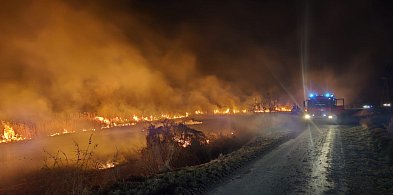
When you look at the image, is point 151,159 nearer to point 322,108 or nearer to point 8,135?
point 8,135

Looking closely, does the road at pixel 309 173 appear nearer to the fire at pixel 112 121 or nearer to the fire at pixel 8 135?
the fire at pixel 112 121

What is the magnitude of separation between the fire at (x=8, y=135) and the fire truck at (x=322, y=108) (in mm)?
33646

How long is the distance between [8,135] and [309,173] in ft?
114

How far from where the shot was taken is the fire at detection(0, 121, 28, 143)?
36609 millimetres

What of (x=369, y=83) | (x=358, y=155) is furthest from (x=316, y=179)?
(x=369, y=83)

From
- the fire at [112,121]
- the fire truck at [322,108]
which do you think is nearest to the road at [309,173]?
the fire at [112,121]

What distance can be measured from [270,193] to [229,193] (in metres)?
1.25

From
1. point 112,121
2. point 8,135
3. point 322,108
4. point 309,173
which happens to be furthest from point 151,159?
point 112,121

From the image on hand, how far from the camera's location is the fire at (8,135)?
36.6m

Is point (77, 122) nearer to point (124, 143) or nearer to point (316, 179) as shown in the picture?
point (124, 143)

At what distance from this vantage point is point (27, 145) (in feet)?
116

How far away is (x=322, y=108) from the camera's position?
42875mm

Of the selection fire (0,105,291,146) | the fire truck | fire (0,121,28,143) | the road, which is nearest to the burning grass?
fire (0,105,291,146)

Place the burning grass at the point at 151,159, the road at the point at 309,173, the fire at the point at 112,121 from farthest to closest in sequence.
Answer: the fire at the point at 112,121 → the burning grass at the point at 151,159 → the road at the point at 309,173
